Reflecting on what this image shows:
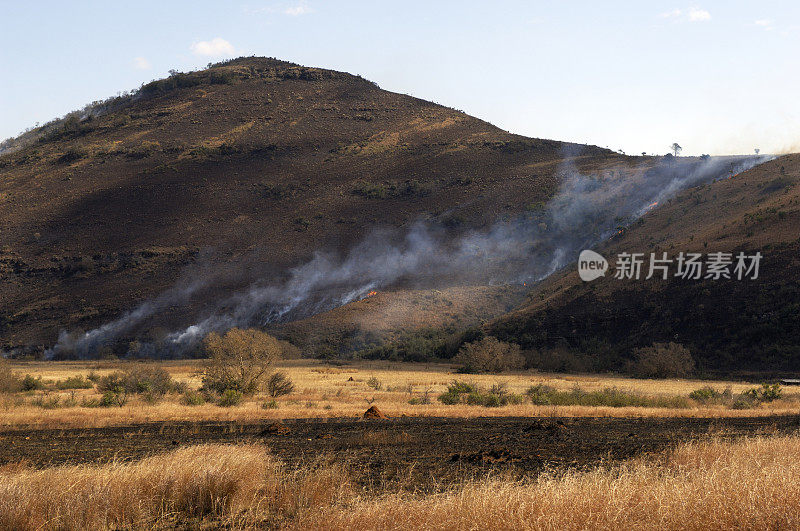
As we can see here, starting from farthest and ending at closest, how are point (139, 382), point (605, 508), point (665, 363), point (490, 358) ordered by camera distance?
point (490, 358) → point (665, 363) → point (139, 382) → point (605, 508)

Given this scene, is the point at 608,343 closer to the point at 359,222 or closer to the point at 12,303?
the point at 359,222

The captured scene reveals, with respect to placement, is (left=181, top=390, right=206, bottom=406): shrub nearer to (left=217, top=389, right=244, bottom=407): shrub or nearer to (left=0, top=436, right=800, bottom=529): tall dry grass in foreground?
(left=217, top=389, right=244, bottom=407): shrub

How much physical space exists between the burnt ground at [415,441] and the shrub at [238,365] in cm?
1099

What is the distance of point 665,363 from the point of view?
1676 inches

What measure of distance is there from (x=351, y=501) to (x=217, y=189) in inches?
3608

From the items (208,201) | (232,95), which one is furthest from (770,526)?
(232,95)

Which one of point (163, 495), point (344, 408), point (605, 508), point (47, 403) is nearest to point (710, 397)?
point (344, 408)

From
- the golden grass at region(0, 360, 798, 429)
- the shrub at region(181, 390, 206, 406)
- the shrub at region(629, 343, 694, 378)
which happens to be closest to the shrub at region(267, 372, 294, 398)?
the golden grass at region(0, 360, 798, 429)

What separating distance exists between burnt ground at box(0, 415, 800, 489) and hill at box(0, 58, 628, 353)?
174 feet

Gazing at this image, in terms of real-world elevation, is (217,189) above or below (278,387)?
above

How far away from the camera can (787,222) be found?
5500 centimetres

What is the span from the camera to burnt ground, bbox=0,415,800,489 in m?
11.9

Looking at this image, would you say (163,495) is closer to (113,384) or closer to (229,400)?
(229,400)

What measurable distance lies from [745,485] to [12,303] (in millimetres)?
82995
